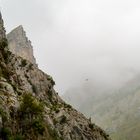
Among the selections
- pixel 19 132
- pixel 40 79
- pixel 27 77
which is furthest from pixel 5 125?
pixel 40 79

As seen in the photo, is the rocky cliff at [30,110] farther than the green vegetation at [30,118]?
No

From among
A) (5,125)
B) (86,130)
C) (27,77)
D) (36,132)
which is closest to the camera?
(5,125)

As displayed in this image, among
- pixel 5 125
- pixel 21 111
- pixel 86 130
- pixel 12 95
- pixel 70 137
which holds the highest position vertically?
pixel 86 130

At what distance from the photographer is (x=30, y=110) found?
65375 mm

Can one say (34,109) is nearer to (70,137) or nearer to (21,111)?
(21,111)

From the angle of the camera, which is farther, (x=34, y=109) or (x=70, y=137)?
(x=70, y=137)

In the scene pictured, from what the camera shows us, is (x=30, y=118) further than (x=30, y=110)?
No

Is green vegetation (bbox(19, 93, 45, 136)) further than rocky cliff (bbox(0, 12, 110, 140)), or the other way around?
green vegetation (bbox(19, 93, 45, 136))

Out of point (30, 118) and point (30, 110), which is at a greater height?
point (30, 110)

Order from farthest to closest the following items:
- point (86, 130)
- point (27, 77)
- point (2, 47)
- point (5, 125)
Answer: point (86, 130)
point (27, 77)
point (2, 47)
point (5, 125)

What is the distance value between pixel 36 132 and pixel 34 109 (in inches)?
156

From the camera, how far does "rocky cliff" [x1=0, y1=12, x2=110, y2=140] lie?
61.8 meters

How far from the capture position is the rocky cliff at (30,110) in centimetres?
6175

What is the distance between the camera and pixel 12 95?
2736 inches
